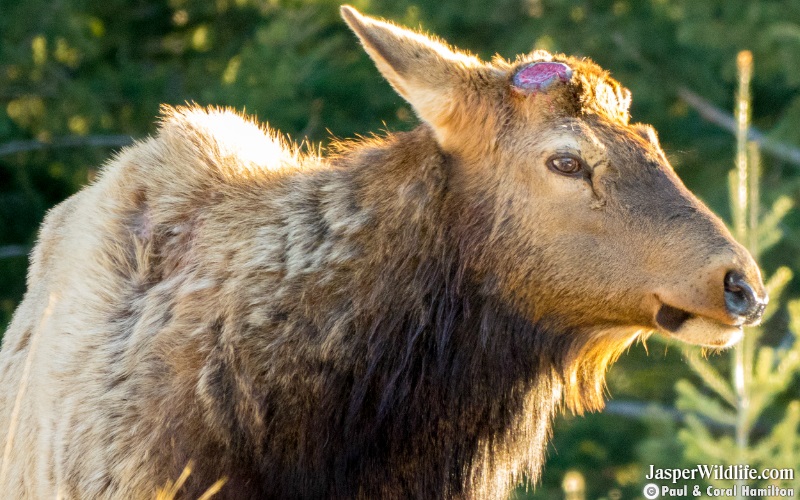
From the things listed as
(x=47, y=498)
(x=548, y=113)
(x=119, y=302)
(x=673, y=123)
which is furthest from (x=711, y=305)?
(x=673, y=123)

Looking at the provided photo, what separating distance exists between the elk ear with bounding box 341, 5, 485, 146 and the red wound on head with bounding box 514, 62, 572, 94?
0.18 m

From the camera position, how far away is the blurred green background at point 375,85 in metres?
12.3

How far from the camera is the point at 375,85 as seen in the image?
13703 millimetres

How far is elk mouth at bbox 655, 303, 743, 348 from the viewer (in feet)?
12.7

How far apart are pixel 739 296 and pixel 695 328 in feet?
0.64

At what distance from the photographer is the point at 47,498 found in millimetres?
4324

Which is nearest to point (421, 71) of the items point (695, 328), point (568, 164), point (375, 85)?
point (568, 164)

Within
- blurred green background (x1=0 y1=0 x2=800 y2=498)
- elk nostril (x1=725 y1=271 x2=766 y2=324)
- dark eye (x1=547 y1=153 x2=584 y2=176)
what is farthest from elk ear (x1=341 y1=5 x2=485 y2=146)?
blurred green background (x1=0 y1=0 x2=800 y2=498)

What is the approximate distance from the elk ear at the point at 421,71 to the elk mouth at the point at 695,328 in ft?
3.07

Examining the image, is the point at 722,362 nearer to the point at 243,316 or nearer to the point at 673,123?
the point at 673,123

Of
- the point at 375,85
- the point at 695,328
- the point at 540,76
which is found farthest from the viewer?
the point at 375,85

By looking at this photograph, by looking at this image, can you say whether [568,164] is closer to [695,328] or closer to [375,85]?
[695,328]

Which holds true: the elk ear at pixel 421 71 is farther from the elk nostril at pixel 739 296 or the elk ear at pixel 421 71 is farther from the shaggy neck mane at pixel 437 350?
the elk nostril at pixel 739 296

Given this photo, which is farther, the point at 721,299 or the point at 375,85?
the point at 375,85
